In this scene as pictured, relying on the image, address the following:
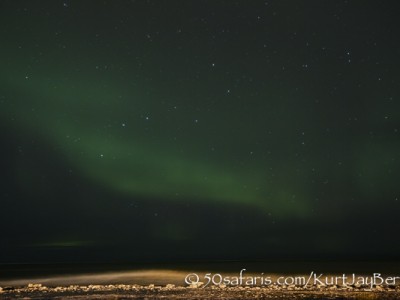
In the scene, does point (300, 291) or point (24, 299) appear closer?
point (24, 299)

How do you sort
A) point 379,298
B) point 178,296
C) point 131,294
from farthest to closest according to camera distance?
point 131,294, point 178,296, point 379,298

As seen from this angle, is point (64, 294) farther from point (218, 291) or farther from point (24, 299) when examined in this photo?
point (218, 291)

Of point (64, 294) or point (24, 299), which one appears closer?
point (24, 299)

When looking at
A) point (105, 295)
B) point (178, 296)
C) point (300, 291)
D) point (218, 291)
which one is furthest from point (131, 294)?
point (300, 291)

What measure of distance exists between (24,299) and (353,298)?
16.2m

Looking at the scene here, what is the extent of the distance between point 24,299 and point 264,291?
12527 millimetres

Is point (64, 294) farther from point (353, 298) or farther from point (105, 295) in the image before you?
point (353, 298)

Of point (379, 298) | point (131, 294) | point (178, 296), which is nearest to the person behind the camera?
point (379, 298)

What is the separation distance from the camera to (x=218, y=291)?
24625 millimetres

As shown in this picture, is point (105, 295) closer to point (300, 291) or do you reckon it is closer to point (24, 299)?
point (24, 299)

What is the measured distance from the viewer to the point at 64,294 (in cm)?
2570

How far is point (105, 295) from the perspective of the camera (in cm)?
2467

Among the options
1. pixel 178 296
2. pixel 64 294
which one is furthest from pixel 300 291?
pixel 64 294

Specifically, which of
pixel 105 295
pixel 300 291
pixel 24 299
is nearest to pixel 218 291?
pixel 300 291
